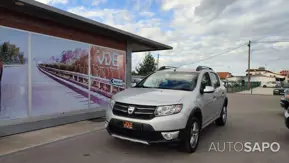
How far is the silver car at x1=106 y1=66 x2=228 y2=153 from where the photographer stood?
14.1ft

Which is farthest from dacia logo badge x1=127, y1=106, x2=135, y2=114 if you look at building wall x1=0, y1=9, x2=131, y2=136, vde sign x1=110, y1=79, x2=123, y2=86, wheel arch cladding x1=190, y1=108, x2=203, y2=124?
vde sign x1=110, y1=79, x2=123, y2=86

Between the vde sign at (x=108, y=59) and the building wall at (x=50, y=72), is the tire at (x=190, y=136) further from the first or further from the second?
the vde sign at (x=108, y=59)

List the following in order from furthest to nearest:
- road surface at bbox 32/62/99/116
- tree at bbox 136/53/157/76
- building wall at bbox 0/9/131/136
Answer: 1. tree at bbox 136/53/157/76
2. road surface at bbox 32/62/99/116
3. building wall at bbox 0/9/131/136

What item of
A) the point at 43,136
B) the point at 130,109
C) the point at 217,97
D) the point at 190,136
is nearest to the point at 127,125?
the point at 130,109

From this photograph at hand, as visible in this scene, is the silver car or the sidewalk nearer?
the silver car

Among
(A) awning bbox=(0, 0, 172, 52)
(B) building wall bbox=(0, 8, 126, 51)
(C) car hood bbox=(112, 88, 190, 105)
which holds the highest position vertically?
(A) awning bbox=(0, 0, 172, 52)

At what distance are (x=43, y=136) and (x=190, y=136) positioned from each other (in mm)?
3672

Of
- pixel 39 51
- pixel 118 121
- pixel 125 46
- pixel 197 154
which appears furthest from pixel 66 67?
pixel 197 154

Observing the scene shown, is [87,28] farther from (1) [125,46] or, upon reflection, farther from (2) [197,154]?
(2) [197,154]

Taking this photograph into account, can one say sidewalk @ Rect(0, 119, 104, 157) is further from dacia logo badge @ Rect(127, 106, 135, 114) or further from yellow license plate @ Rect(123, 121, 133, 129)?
dacia logo badge @ Rect(127, 106, 135, 114)

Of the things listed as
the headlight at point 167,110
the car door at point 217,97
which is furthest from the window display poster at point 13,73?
the car door at point 217,97

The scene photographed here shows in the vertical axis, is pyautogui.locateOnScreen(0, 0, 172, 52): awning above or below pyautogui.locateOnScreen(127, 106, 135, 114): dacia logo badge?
above

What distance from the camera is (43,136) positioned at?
5906 millimetres

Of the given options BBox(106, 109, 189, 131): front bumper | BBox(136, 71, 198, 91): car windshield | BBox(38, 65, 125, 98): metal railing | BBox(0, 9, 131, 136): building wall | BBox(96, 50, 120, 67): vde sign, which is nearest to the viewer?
BBox(106, 109, 189, 131): front bumper
